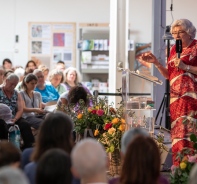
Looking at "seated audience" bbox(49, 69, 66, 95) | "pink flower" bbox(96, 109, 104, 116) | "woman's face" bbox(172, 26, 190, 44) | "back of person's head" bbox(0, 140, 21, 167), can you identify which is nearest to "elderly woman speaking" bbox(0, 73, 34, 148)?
"pink flower" bbox(96, 109, 104, 116)

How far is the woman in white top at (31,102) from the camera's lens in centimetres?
855

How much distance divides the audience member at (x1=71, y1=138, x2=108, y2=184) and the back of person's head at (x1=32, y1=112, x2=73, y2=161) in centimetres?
80

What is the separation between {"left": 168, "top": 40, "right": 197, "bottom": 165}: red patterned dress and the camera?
18.7 ft

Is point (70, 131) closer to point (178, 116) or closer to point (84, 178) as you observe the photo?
point (84, 178)

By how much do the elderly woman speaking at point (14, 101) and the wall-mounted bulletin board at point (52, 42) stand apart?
21.0 ft

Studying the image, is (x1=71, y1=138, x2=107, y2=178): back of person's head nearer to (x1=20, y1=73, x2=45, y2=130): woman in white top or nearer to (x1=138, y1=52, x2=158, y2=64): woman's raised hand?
(x1=138, y1=52, x2=158, y2=64): woman's raised hand

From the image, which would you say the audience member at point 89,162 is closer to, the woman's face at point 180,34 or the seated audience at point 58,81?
the woman's face at point 180,34

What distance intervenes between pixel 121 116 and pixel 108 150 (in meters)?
0.41

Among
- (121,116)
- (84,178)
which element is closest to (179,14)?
(121,116)

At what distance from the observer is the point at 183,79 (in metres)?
5.73

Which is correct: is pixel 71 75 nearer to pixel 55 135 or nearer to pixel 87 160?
pixel 55 135

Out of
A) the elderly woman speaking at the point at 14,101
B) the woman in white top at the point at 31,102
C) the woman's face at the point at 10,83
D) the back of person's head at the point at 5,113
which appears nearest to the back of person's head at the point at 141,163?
the back of person's head at the point at 5,113

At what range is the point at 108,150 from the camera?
6.38 m

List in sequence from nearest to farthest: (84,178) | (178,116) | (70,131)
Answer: (84,178) → (70,131) → (178,116)
